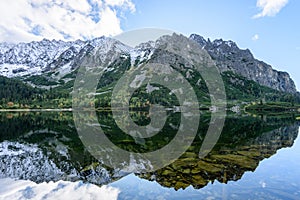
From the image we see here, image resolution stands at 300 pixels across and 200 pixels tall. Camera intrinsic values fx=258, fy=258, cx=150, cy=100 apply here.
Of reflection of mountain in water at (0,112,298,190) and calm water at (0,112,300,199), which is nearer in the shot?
calm water at (0,112,300,199)

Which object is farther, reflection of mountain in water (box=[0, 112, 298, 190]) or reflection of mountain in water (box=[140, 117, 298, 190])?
reflection of mountain in water (box=[0, 112, 298, 190])

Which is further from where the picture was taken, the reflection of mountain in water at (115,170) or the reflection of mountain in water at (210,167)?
the reflection of mountain in water at (115,170)

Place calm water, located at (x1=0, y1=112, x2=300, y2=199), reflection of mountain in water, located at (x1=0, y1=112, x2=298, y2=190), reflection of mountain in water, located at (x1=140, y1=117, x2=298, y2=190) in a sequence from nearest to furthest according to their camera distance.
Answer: calm water, located at (x1=0, y1=112, x2=300, y2=199), reflection of mountain in water, located at (x1=140, y1=117, x2=298, y2=190), reflection of mountain in water, located at (x1=0, y1=112, x2=298, y2=190)

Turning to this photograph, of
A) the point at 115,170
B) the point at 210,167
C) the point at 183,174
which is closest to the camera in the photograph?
the point at 183,174

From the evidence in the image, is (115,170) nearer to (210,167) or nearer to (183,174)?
(183,174)

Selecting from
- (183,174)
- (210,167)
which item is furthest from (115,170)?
(210,167)

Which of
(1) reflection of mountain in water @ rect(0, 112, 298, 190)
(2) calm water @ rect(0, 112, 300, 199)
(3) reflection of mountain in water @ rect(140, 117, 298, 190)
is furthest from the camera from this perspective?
(1) reflection of mountain in water @ rect(0, 112, 298, 190)

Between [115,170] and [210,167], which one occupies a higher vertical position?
[210,167]

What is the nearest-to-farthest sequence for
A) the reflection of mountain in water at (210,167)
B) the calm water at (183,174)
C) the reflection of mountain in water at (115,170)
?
the calm water at (183,174)
the reflection of mountain in water at (210,167)
the reflection of mountain in water at (115,170)

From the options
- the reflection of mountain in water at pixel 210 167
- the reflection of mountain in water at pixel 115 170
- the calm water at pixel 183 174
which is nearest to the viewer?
the calm water at pixel 183 174

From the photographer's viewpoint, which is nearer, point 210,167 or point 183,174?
point 183,174

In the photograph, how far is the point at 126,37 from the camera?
5175 cm

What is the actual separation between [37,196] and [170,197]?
8577mm

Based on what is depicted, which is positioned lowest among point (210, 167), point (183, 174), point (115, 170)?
point (115, 170)
